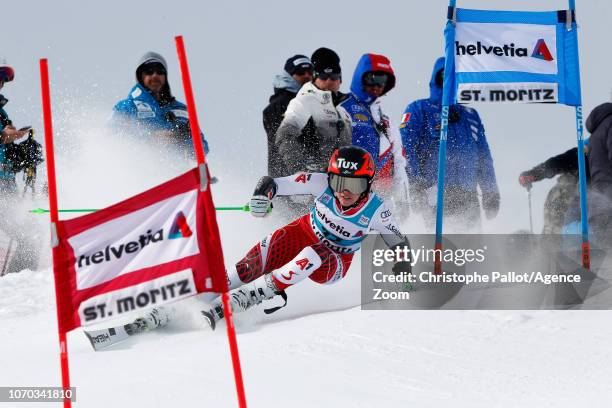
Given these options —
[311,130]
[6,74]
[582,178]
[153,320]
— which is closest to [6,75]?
[6,74]

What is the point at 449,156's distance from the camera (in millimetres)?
8219

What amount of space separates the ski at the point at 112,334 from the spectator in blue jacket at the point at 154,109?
9.71ft

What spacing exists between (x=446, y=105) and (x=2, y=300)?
14.9 ft

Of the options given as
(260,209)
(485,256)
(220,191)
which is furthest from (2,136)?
(485,256)

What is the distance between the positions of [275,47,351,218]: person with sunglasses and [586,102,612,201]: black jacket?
2270mm

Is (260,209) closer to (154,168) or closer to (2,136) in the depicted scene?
(154,168)

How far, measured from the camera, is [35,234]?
9484mm

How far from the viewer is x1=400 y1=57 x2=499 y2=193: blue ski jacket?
8211mm

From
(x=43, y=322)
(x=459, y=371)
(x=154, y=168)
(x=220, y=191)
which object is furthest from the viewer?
(x=220, y=191)

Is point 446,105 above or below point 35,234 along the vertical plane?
above

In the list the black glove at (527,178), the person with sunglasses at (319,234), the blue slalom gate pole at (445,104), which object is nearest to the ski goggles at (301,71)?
the blue slalom gate pole at (445,104)

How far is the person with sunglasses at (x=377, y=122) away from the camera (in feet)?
27.1

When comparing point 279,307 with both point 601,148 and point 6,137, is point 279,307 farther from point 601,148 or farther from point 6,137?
point 6,137

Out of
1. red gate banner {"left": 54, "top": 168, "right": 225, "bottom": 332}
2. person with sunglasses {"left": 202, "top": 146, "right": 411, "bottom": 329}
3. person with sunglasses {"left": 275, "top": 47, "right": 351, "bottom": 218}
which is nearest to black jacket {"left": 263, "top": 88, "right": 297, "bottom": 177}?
person with sunglasses {"left": 275, "top": 47, "right": 351, "bottom": 218}
